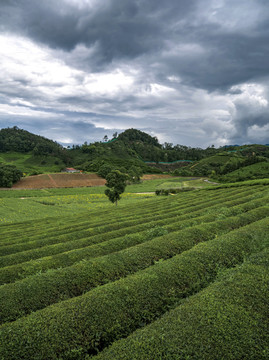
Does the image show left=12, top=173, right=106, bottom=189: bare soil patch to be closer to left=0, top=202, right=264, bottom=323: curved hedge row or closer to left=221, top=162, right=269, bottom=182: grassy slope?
left=221, top=162, right=269, bottom=182: grassy slope

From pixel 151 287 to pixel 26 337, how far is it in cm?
515

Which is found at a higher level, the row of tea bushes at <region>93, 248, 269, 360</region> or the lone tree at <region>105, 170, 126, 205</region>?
the lone tree at <region>105, 170, 126, 205</region>

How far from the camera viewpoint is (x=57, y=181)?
12031cm

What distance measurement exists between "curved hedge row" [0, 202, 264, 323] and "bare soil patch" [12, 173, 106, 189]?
10672cm

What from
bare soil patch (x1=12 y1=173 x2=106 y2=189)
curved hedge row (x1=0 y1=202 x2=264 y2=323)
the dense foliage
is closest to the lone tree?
curved hedge row (x1=0 y1=202 x2=264 y2=323)

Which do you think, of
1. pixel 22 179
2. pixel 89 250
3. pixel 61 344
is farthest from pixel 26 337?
pixel 22 179

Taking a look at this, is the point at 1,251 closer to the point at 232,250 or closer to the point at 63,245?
the point at 63,245

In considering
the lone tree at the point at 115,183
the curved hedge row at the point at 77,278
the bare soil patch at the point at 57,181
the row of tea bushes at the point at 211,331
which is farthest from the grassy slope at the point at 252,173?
the row of tea bushes at the point at 211,331

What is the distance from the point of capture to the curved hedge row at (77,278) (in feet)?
30.9

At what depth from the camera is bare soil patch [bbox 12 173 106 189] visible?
A: 109188mm

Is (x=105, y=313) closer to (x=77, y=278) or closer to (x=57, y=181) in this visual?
(x=77, y=278)

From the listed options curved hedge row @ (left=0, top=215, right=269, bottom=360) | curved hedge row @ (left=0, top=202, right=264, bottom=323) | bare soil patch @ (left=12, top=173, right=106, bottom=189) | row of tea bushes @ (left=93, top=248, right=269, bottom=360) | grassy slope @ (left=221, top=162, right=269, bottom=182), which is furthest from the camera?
bare soil patch @ (left=12, top=173, right=106, bottom=189)

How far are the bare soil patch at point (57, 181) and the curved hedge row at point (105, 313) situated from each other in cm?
10995

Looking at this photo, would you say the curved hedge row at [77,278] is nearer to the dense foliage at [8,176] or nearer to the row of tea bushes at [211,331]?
the row of tea bushes at [211,331]
